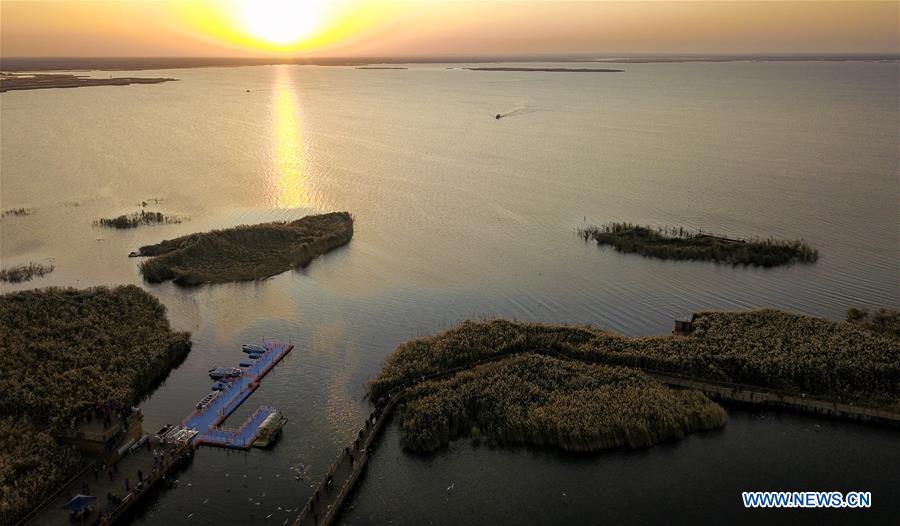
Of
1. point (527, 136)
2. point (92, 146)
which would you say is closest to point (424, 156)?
point (527, 136)

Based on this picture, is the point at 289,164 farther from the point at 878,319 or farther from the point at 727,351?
the point at 878,319

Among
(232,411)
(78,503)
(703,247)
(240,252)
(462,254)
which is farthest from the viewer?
(462,254)

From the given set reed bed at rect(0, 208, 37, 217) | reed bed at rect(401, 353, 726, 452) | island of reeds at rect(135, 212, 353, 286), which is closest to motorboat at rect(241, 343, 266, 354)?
reed bed at rect(401, 353, 726, 452)

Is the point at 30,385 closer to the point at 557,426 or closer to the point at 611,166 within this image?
the point at 557,426

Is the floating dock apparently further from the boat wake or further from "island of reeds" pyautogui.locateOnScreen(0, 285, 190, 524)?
the boat wake

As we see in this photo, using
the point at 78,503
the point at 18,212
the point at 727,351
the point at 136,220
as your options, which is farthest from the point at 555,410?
the point at 18,212

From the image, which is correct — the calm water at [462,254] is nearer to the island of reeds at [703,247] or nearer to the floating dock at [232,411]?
the floating dock at [232,411]

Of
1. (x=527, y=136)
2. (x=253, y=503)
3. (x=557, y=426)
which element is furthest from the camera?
(x=527, y=136)
